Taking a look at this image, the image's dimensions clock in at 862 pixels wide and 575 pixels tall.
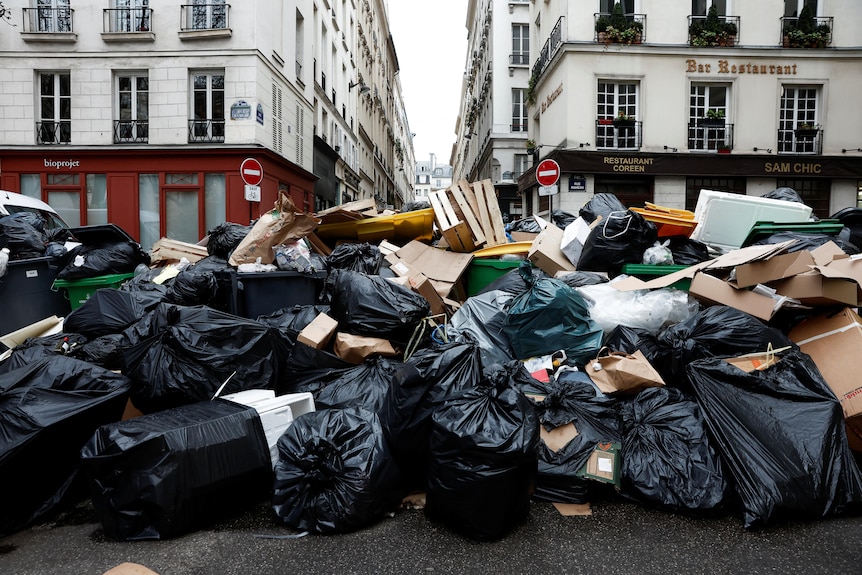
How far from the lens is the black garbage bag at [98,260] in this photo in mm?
5277

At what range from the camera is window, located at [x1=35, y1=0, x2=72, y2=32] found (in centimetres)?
1422

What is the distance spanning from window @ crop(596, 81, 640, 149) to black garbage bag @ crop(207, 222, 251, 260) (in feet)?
39.0

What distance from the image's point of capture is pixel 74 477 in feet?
→ 9.37

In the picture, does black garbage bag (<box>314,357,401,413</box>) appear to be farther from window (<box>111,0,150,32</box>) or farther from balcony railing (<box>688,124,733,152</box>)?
window (<box>111,0,150,32</box>)

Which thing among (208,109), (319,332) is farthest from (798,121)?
(319,332)

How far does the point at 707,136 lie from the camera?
15.1 meters

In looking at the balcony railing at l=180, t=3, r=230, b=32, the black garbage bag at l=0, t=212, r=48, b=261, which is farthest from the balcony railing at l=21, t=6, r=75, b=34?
the black garbage bag at l=0, t=212, r=48, b=261

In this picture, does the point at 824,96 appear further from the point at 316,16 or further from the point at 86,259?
the point at 86,259

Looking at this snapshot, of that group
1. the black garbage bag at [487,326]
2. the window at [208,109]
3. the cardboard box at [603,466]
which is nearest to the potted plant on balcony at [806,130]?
the black garbage bag at [487,326]

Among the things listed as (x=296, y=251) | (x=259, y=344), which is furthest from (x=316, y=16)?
(x=259, y=344)

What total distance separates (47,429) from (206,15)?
14.4 metres

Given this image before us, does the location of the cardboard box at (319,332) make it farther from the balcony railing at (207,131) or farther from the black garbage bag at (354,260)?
the balcony railing at (207,131)

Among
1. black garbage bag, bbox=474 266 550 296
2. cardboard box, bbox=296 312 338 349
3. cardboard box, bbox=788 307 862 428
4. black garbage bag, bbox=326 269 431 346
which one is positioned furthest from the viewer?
black garbage bag, bbox=474 266 550 296

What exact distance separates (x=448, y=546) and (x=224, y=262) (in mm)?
3852
